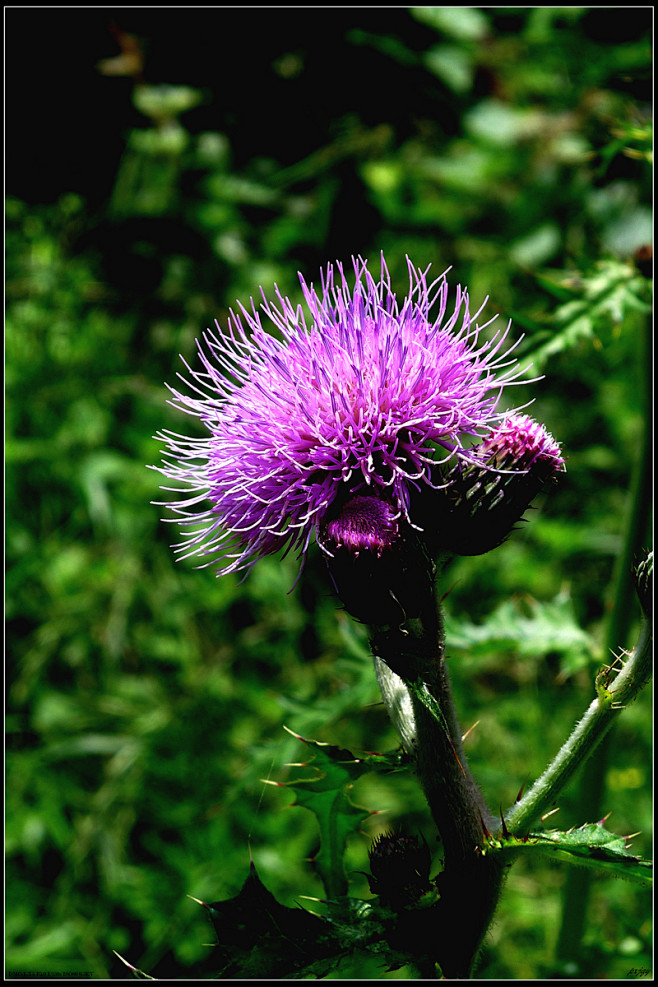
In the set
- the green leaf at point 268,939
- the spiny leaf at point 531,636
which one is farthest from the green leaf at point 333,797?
the spiny leaf at point 531,636

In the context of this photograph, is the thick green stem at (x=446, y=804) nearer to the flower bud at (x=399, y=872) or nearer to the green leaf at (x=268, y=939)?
the flower bud at (x=399, y=872)

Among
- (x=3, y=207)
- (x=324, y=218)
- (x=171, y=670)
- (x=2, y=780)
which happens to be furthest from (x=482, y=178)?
(x=2, y=780)

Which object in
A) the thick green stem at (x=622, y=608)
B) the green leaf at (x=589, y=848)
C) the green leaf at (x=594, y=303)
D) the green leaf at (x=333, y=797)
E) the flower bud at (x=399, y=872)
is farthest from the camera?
the thick green stem at (x=622, y=608)

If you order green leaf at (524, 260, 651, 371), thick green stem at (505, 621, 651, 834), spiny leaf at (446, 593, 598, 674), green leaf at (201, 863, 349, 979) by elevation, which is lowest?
green leaf at (201, 863, 349, 979)

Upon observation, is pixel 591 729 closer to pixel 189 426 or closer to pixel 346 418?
pixel 346 418

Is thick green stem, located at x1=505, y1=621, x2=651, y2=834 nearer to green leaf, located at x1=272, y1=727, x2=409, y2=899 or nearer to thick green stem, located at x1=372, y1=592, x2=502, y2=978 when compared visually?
thick green stem, located at x1=372, y1=592, x2=502, y2=978

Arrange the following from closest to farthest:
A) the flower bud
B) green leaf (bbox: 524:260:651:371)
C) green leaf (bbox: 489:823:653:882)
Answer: green leaf (bbox: 489:823:653:882), the flower bud, green leaf (bbox: 524:260:651:371)

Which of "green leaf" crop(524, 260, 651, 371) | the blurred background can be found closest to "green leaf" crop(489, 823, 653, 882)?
the blurred background
